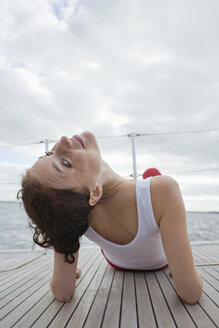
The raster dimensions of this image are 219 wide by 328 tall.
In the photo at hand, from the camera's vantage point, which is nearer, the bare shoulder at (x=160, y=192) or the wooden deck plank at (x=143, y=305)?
the wooden deck plank at (x=143, y=305)

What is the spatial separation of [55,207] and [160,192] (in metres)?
0.50

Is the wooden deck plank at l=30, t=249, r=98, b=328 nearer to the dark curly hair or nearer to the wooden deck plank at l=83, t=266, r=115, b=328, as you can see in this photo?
the wooden deck plank at l=83, t=266, r=115, b=328

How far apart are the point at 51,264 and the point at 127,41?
575cm

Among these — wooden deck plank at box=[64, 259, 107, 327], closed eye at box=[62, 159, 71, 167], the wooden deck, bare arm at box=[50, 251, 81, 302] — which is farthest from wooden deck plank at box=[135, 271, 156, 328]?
closed eye at box=[62, 159, 71, 167]

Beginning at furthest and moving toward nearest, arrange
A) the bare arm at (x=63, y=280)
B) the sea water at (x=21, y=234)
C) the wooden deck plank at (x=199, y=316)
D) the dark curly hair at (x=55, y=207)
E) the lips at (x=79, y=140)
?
the sea water at (x=21, y=234), the bare arm at (x=63, y=280), the lips at (x=79, y=140), the dark curly hair at (x=55, y=207), the wooden deck plank at (x=199, y=316)

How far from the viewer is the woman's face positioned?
1.05 metres

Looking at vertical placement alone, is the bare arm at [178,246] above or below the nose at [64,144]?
below

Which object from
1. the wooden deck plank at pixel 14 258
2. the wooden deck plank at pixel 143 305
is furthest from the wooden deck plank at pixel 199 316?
the wooden deck plank at pixel 14 258

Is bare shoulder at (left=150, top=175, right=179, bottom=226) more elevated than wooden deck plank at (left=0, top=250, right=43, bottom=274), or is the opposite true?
bare shoulder at (left=150, top=175, right=179, bottom=226)

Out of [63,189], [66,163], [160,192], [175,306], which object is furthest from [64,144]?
[175,306]

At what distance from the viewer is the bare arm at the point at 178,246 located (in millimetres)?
1129

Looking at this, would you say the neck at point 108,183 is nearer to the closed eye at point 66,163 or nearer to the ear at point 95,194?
the ear at point 95,194

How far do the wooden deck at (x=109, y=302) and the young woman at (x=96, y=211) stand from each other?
99mm

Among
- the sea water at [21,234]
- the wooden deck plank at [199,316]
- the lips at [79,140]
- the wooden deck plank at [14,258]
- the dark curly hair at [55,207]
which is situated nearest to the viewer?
the wooden deck plank at [199,316]
